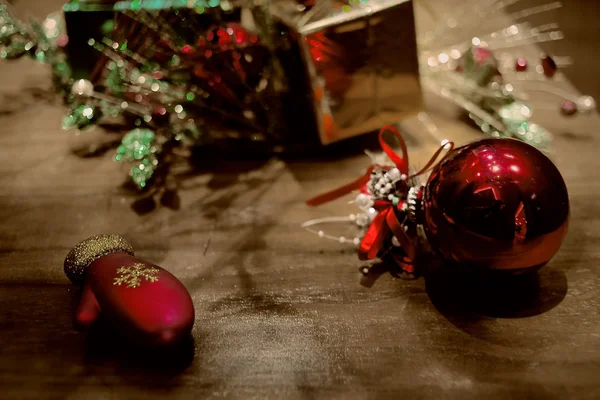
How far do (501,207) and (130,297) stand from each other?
36 centimetres

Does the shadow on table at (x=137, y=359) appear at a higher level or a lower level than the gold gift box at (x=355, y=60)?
lower

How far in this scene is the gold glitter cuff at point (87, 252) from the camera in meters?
0.58

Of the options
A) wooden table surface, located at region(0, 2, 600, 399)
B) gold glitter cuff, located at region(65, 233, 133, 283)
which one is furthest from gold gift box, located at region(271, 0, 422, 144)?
gold glitter cuff, located at region(65, 233, 133, 283)

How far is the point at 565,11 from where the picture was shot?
4.09 ft

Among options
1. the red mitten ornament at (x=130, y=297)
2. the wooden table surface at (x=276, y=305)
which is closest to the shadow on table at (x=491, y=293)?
the wooden table surface at (x=276, y=305)

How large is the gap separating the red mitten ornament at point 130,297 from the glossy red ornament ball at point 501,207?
0.27 metres

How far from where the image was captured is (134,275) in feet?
1.78

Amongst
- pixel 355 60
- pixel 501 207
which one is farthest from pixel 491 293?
pixel 355 60

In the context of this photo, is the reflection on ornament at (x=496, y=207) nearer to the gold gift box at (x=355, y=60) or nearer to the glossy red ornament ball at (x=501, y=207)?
the glossy red ornament ball at (x=501, y=207)

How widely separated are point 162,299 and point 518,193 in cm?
35

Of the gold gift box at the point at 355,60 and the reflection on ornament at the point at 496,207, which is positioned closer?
the reflection on ornament at the point at 496,207

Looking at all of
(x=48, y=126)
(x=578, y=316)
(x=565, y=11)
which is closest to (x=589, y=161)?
(x=578, y=316)

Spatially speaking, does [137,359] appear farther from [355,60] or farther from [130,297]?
[355,60]

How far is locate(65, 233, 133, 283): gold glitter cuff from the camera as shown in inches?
23.0
